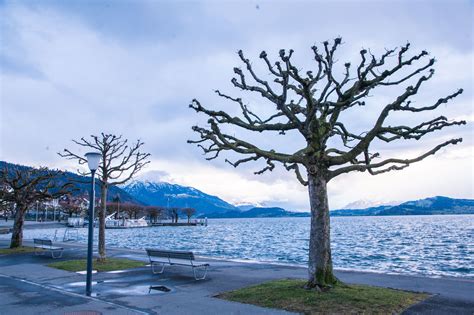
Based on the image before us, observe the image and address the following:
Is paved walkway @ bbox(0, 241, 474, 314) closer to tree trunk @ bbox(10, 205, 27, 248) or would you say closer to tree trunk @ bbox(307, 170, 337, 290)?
tree trunk @ bbox(307, 170, 337, 290)

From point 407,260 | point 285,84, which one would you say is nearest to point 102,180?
point 285,84

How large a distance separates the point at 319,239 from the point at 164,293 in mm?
5112

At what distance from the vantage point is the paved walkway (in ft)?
36.5

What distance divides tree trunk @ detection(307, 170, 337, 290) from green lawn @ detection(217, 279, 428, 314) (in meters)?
0.39

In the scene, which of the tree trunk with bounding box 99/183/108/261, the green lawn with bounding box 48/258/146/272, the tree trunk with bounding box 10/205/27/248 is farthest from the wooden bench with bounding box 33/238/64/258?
the tree trunk with bounding box 99/183/108/261

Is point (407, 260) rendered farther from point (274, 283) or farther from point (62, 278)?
point (62, 278)

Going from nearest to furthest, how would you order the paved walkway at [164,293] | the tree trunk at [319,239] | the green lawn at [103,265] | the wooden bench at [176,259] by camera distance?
the paved walkway at [164,293] → the tree trunk at [319,239] → the wooden bench at [176,259] → the green lawn at [103,265]

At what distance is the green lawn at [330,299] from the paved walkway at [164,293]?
479 millimetres

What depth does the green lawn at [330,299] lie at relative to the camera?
10.5 metres

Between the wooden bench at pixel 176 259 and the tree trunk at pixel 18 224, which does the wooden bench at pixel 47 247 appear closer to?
the tree trunk at pixel 18 224

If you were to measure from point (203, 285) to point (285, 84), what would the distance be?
746 cm

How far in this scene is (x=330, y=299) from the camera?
37.1 ft

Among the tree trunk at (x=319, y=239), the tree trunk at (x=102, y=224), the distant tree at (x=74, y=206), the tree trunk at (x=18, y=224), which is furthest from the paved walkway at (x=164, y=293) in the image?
the distant tree at (x=74, y=206)

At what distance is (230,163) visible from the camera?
1540 cm
